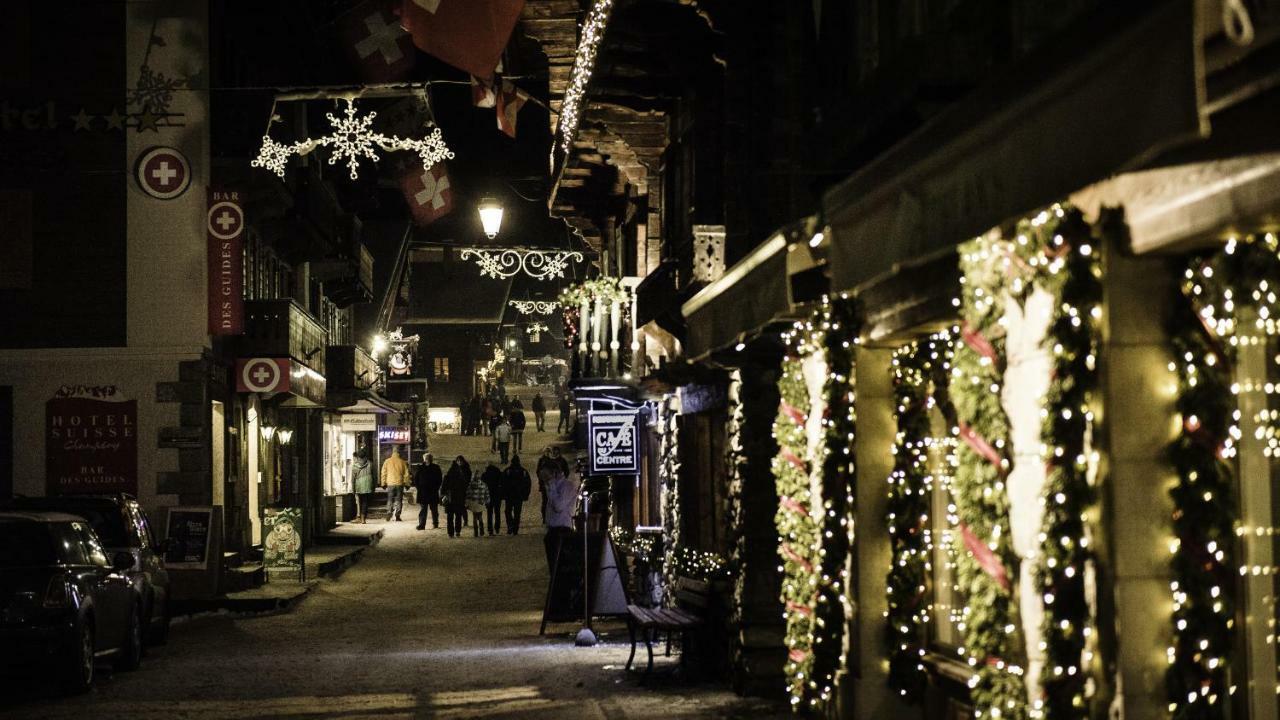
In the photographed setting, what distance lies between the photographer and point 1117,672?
6.23 m

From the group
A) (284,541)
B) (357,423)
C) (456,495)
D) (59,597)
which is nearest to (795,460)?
(59,597)

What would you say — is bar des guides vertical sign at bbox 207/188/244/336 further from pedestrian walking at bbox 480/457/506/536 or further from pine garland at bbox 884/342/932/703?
pine garland at bbox 884/342/932/703

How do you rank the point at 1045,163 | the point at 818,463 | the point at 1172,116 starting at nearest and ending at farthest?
the point at 1172,116 < the point at 1045,163 < the point at 818,463

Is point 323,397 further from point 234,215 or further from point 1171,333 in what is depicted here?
point 1171,333

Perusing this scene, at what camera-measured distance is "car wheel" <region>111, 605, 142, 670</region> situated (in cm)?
1675

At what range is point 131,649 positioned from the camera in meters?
16.9

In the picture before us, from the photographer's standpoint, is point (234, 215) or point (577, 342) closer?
point (577, 342)

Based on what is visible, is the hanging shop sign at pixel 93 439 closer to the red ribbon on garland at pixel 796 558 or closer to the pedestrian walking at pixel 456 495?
the pedestrian walking at pixel 456 495

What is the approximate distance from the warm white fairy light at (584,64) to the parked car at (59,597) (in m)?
7.50

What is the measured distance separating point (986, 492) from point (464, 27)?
12.7 metres

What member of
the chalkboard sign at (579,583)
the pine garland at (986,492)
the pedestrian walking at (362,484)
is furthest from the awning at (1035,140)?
the pedestrian walking at (362,484)

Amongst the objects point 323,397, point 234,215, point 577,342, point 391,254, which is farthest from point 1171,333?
point 391,254

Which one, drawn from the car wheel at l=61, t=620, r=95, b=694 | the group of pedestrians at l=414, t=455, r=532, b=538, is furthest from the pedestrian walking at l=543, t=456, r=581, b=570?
the group of pedestrians at l=414, t=455, r=532, b=538

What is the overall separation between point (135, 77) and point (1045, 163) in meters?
23.7
